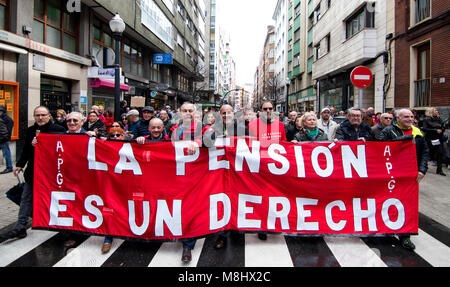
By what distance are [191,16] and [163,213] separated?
3836 centimetres

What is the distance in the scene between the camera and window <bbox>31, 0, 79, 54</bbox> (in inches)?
413

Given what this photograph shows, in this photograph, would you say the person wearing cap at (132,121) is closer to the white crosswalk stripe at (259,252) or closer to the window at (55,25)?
the white crosswalk stripe at (259,252)

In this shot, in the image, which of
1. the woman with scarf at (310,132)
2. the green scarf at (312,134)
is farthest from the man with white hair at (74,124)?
the green scarf at (312,134)

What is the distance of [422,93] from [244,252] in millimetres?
12460

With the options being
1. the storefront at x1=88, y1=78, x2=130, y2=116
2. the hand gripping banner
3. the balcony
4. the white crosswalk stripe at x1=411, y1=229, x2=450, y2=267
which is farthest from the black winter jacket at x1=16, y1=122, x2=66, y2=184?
the balcony

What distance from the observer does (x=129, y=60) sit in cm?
1942

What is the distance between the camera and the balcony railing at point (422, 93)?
11.6 metres

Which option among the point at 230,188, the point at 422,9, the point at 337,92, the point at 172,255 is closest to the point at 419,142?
the point at 230,188

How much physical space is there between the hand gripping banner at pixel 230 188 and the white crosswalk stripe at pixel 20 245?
0.85 ft

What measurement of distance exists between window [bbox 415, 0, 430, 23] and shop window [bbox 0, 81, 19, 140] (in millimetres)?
16211

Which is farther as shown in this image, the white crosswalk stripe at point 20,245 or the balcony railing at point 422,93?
the balcony railing at point 422,93

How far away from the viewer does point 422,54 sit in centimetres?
1227

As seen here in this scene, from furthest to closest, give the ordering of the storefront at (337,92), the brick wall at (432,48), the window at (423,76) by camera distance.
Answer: the storefront at (337,92), the window at (423,76), the brick wall at (432,48)
